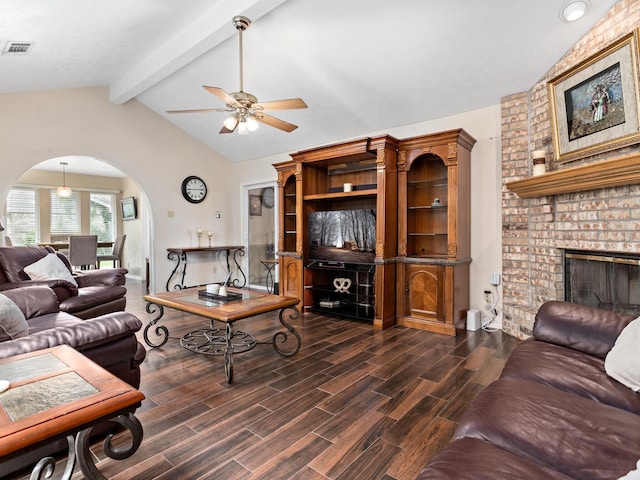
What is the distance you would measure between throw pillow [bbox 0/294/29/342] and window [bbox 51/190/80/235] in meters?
7.70

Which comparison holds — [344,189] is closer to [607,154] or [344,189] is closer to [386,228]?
[386,228]

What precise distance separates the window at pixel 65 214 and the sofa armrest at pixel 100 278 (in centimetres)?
515

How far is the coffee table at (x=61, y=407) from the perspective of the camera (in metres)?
0.98

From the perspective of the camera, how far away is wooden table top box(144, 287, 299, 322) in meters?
2.69

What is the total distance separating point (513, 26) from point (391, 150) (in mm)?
1613

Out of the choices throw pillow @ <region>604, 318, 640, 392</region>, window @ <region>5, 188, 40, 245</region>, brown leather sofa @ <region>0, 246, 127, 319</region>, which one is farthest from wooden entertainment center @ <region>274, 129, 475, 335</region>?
window @ <region>5, 188, 40, 245</region>

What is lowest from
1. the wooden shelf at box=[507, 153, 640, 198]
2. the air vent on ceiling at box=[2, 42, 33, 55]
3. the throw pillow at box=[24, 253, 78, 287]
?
the throw pillow at box=[24, 253, 78, 287]

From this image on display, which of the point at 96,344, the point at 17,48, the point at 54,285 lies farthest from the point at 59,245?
the point at 96,344

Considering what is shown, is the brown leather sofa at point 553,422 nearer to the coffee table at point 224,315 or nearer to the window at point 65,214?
the coffee table at point 224,315

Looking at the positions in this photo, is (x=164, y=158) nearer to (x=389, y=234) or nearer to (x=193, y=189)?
(x=193, y=189)

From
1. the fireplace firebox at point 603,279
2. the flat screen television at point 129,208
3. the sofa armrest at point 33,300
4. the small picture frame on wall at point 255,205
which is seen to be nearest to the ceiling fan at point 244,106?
the sofa armrest at point 33,300

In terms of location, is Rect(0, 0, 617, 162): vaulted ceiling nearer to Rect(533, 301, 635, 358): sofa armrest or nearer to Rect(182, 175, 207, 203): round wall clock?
Rect(182, 175, 207, 203): round wall clock

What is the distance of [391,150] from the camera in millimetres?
4137

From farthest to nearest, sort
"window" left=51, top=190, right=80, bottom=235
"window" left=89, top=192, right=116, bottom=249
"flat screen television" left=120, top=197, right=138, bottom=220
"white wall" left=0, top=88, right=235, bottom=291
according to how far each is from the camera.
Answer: "window" left=89, top=192, right=116, bottom=249 < "flat screen television" left=120, top=197, right=138, bottom=220 < "window" left=51, top=190, right=80, bottom=235 < "white wall" left=0, top=88, right=235, bottom=291
